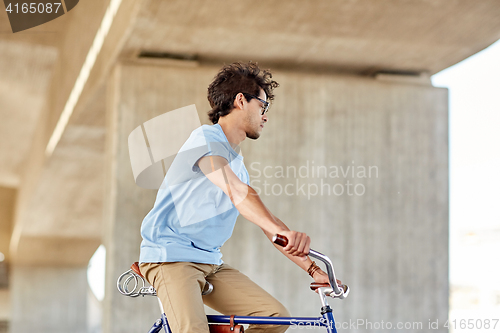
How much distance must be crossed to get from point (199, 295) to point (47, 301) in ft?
73.8

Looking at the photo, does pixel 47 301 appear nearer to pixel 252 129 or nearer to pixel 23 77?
pixel 23 77

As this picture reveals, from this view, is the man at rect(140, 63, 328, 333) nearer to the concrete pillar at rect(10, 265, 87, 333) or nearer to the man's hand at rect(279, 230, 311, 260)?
the man's hand at rect(279, 230, 311, 260)

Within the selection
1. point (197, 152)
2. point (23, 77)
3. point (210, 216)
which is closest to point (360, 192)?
point (210, 216)

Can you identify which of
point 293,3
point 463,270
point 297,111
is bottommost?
point 463,270

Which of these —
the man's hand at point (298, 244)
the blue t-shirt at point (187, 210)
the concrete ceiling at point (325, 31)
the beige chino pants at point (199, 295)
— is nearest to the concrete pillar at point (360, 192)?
the concrete ceiling at point (325, 31)

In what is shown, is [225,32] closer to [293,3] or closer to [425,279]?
[293,3]

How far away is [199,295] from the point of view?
7.78ft

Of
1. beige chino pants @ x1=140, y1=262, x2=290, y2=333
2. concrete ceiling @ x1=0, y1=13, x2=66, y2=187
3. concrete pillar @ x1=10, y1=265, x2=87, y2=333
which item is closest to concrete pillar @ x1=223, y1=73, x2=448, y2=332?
beige chino pants @ x1=140, y1=262, x2=290, y2=333

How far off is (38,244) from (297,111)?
52.7 ft

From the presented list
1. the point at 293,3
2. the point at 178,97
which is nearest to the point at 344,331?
the point at 178,97

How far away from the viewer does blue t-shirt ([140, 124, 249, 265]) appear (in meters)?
2.35

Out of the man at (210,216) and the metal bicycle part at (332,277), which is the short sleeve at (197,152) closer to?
the man at (210,216)

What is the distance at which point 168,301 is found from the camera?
2.37 meters

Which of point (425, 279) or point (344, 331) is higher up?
point (425, 279)
